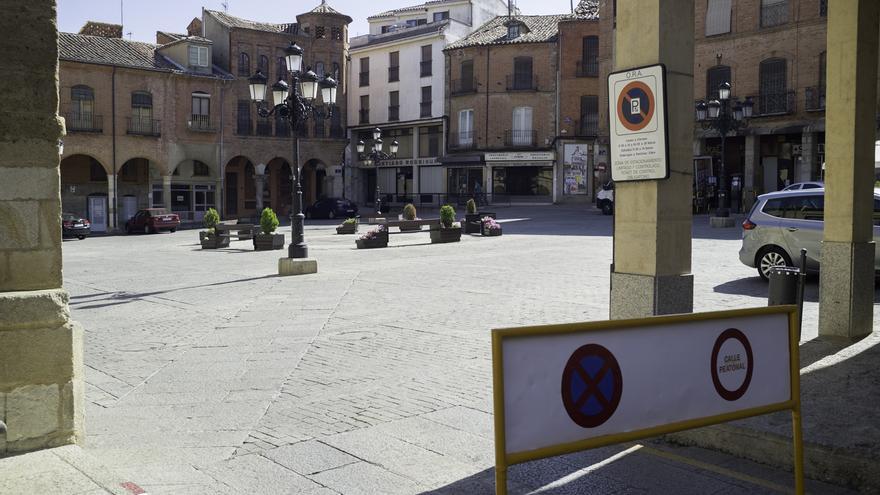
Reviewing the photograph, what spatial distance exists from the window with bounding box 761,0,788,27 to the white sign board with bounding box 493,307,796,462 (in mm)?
37934

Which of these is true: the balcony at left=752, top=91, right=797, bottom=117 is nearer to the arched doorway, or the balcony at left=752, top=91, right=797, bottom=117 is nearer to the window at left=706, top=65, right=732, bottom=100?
the window at left=706, top=65, right=732, bottom=100

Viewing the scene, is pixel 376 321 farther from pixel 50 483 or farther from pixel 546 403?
pixel 546 403

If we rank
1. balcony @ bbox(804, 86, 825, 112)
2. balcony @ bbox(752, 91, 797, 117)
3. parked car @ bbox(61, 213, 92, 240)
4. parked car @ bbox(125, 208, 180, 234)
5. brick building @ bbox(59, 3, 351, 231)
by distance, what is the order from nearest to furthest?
balcony @ bbox(804, 86, 825, 112) < parked car @ bbox(61, 213, 92, 240) < balcony @ bbox(752, 91, 797, 117) < parked car @ bbox(125, 208, 180, 234) < brick building @ bbox(59, 3, 351, 231)

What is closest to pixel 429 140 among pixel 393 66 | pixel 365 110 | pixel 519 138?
pixel 393 66

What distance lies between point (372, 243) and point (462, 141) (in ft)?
99.4

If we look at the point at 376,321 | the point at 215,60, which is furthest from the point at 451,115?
the point at 376,321

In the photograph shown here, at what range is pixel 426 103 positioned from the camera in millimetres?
55781

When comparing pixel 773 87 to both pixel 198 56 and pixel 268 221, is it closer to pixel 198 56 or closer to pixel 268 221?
pixel 268 221

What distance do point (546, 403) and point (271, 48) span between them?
52.3 m

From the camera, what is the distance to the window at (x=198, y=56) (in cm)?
4806

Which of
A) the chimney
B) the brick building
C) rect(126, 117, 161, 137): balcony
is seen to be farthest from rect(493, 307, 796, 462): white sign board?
the chimney

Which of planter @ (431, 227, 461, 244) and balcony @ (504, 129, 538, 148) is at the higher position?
balcony @ (504, 129, 538, 148)

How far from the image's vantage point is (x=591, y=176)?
1927 inches

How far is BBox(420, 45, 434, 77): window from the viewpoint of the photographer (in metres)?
55.6
